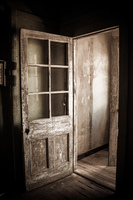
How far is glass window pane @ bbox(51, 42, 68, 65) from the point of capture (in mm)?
3014

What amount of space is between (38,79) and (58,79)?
1.23 feet

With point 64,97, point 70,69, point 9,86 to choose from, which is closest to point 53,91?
point 64,97

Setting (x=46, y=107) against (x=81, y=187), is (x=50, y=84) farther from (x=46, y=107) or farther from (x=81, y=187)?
(x=81, y=187)

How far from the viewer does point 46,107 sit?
2.96 metres

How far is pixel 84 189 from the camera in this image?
8.83 feet

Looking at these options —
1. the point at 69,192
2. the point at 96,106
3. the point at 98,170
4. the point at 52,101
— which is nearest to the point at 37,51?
the point at 52,101

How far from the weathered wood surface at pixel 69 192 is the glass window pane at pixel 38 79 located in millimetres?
1587

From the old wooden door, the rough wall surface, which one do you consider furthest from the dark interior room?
the rough wall surface

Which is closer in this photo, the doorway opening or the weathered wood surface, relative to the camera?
the weathered wood surface

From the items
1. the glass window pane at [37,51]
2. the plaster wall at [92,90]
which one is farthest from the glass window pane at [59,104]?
the glass window pane at [37,51]

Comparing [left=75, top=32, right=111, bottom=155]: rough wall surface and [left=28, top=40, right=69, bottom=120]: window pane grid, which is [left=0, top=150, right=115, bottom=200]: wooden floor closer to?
[left=75, top=32, right=111, bottom=155]: rough wall surface

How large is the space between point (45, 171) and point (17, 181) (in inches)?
17.8

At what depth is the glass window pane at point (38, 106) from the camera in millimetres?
2859

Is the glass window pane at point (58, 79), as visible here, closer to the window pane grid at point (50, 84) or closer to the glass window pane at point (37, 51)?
the window pane grid at point (50, 84)
